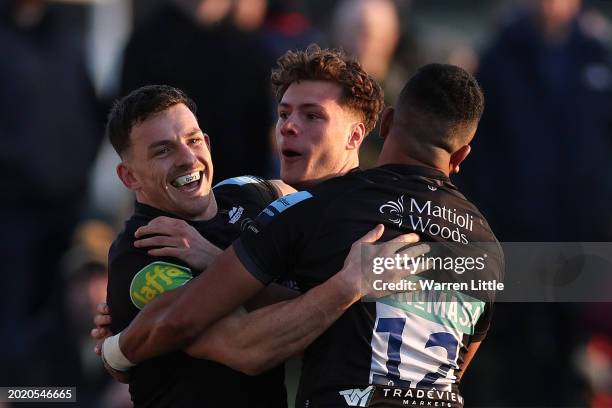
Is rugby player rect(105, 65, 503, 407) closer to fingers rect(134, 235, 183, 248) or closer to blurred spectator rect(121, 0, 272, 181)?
fingers rect(134, 235, 183, 248)

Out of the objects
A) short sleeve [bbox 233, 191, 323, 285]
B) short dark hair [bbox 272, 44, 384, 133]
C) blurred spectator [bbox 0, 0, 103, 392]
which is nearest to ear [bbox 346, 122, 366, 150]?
short dark hair [bbox 272, 44, 384, 133]

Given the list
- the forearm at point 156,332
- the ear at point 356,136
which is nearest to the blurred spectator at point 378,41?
the ear at point 356,136

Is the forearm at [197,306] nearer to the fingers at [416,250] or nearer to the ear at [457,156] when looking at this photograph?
the fingers at [416,250]

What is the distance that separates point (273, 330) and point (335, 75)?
4.41 feet

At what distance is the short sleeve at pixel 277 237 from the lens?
238 inches

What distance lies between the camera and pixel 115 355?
6.50m

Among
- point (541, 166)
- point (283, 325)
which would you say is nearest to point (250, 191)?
point (283, 325)

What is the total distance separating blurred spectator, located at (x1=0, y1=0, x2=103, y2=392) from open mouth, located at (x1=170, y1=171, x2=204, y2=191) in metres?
4.48

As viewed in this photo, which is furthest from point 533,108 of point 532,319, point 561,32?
point 532,319

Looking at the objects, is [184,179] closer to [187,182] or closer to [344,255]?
[187,182]

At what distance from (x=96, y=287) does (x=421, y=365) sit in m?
4.67

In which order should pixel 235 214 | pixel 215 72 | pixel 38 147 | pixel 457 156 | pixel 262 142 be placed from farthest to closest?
pixel 38 147 < pixel 262 142 < pixel 215 72 < pixel 235 214 < pixel 457 156

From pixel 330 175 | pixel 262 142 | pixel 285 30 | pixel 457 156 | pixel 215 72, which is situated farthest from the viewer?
pixel 285 30

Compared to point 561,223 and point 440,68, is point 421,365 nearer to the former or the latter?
point 440,68
